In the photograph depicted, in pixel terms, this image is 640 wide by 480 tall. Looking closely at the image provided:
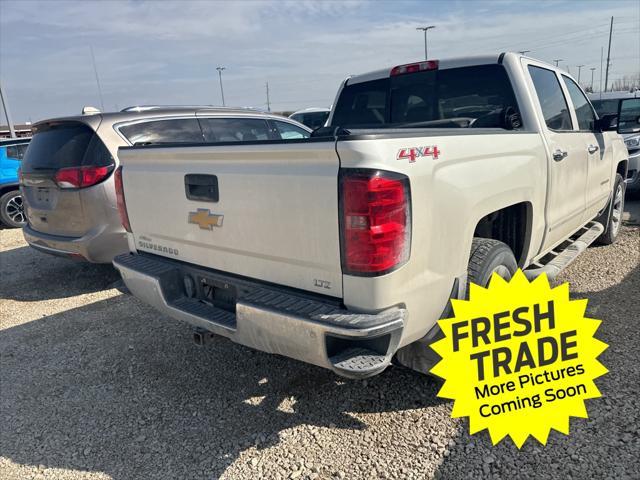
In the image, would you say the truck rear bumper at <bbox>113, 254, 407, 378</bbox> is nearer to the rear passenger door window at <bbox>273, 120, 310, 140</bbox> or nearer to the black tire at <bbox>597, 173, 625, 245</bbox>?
the rear passenger door window at <bbox>273, 120, 310, 140</bbox>

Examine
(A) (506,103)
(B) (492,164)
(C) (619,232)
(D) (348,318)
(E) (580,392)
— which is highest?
(A) (506,103)

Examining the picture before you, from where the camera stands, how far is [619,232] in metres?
6.54

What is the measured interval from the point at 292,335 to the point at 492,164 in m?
1.50

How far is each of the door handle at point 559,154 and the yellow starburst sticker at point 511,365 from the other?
1255 millimetres

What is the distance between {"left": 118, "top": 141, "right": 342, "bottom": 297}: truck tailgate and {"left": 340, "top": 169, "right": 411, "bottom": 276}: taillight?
6 cm

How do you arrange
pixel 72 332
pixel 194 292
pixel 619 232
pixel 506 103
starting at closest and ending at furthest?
pixel 194 292 < pixel 506 103 < pixel 72 332 < pixel 619 232

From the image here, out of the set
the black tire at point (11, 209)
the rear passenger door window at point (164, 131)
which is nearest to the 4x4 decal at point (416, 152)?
the rear passenger door window at point (164, 131)

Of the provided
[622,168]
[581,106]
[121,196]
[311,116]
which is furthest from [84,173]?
[311,116]

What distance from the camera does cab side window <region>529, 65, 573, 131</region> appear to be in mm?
3699

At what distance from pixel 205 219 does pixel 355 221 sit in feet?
3.37

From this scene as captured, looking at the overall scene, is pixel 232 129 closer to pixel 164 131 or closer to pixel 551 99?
pixel 164 131

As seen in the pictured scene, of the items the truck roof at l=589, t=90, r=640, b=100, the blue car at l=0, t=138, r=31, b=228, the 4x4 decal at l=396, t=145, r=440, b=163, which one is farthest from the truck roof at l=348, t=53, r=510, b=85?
the truck roof at l=589, t=90, r=640, b=100

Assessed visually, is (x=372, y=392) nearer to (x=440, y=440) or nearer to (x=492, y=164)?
(x=440, y=440)

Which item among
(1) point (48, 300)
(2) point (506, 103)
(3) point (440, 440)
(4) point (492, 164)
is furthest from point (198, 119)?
(3) point (440, 440)
